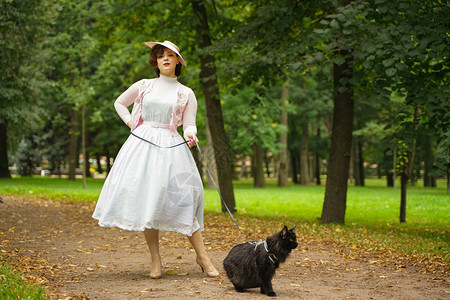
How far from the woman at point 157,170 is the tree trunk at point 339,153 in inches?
236

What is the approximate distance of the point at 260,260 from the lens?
4688 millimetres

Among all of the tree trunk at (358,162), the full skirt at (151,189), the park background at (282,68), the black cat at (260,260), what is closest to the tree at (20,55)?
the park background at (282,68)

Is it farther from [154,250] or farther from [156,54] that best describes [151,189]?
[156,54]

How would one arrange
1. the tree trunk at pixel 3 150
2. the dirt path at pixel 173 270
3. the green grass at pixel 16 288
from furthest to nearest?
1. the tree trunk at pixel 3 150
2. the dirt path at pixel 173 270
3. the green grass at pixel 16 288

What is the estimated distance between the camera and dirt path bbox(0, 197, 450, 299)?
493 cm

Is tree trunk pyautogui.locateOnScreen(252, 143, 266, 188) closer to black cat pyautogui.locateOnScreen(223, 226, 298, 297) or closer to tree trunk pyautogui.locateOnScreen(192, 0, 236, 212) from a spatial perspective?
tree trunk pyautogui.locateOnScreen(192, 0, 236, 212)

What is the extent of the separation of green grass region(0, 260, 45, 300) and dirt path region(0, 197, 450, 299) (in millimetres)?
203

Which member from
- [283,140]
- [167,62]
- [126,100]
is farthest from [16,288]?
Result: [283,140]

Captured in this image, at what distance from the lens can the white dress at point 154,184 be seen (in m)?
5.26

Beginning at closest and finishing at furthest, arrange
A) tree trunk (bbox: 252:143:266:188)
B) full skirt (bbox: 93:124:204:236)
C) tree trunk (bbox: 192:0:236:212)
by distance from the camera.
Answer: full skirt (bbox: 93:124:204:236)
tree trunk (bbox: 192:0:236:212)
tree trunk (bbox: 252:143:266:188)


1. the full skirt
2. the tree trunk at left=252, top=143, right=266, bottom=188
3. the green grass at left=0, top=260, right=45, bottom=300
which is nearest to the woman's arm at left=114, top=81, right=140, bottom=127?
the full skirt

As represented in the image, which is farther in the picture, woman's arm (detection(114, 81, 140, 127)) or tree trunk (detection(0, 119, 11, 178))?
tree trunk (detection(0, 119, 11, 178))

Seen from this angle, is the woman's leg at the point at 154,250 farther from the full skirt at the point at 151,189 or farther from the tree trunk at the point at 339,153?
the tree trunk at the point at 339,153

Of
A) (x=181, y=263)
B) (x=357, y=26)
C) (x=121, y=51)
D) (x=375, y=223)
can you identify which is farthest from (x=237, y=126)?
(x=181, y=263)
